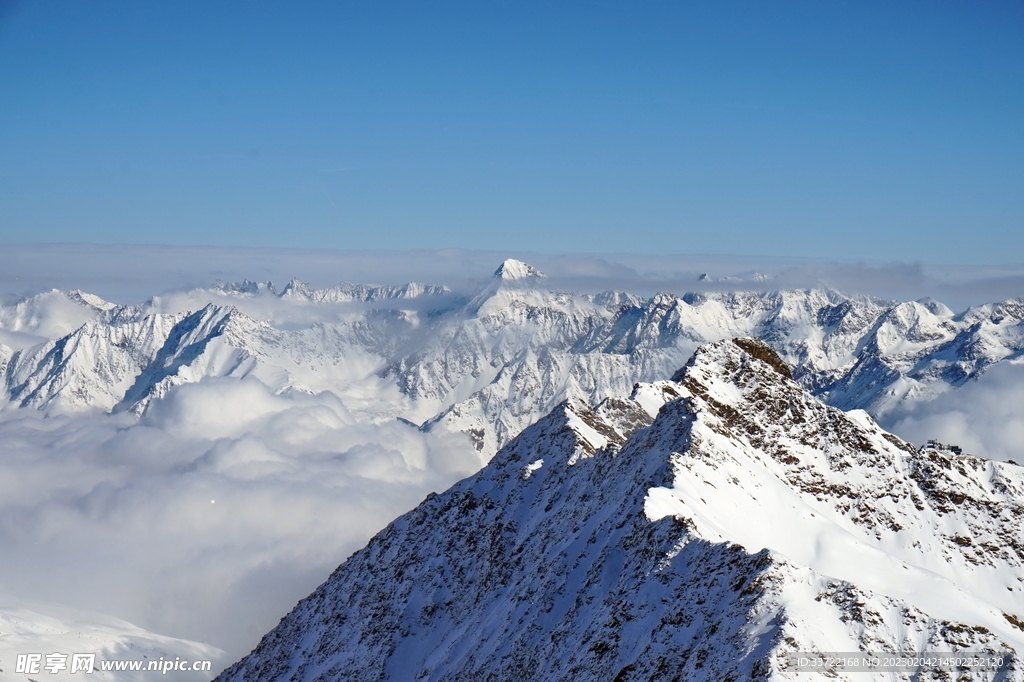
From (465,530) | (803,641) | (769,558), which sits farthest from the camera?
(465,530)

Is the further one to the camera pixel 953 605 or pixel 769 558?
pixel 953 605

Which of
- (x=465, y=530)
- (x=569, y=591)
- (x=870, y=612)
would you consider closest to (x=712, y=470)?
(x=569, y=591)

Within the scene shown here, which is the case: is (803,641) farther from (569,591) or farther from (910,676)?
(569,591)

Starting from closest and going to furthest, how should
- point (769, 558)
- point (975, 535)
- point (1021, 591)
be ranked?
point (769, 558)
point (1021, 591)
point (975, 535)

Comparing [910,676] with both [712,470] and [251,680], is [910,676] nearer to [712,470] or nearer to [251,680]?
[712,470]

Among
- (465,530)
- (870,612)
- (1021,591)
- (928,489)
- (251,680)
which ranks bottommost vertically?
(251,680)

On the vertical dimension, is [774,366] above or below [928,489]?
above

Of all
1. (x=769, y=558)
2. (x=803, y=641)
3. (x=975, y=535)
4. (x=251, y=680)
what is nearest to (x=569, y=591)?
(x=769, y=558)
